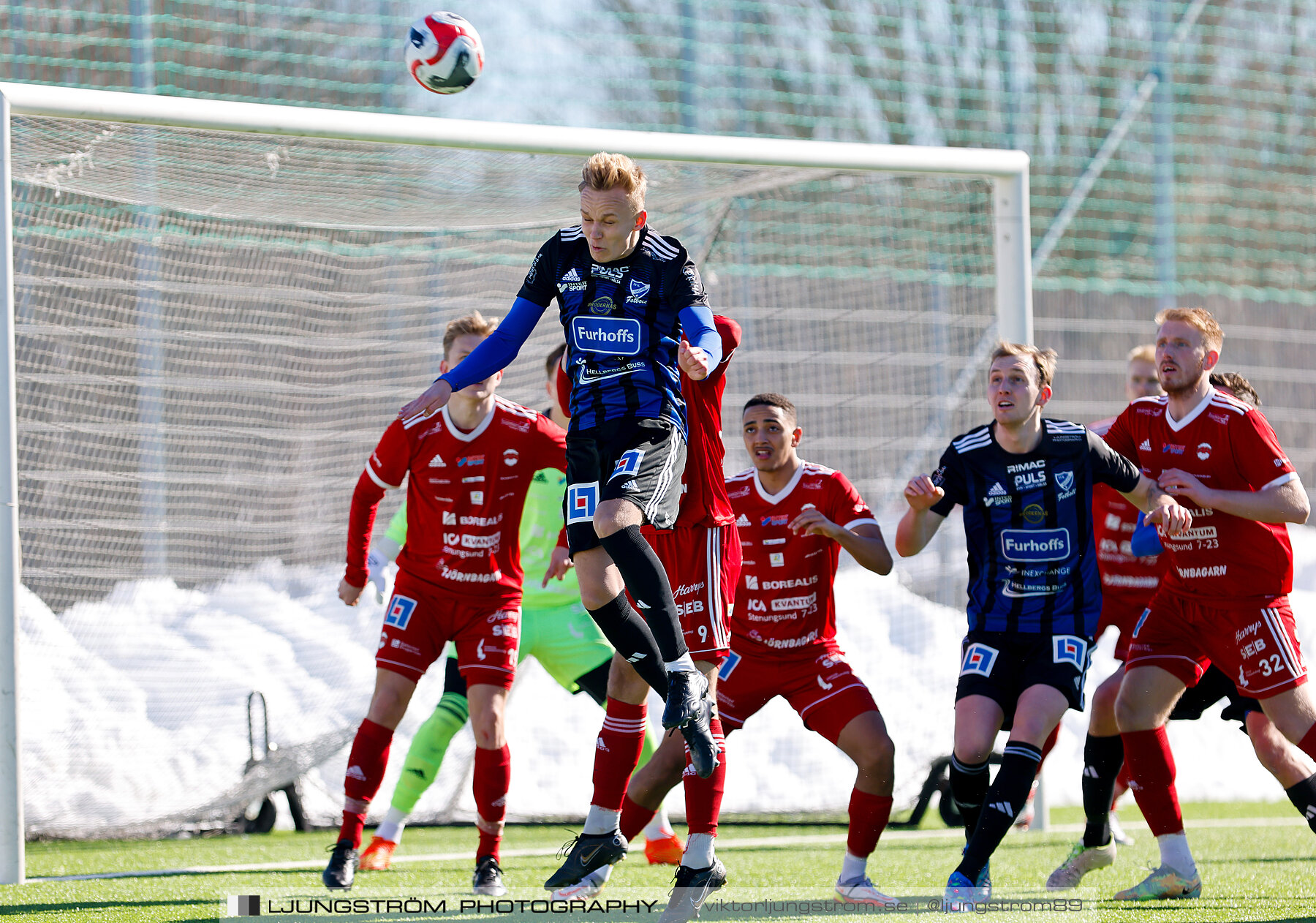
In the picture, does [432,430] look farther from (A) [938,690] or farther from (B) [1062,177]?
(B) [1062,177]

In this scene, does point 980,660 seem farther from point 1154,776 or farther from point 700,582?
point 700,582

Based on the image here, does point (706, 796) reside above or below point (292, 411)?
below

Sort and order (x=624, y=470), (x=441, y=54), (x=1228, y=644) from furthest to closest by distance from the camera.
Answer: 1. (x=441, y=54)
2. (x=1228, y=644)
3. (x=624, y=470)

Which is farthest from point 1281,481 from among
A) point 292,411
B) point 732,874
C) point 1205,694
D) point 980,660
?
point 292,411

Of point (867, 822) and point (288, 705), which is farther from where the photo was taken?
point (288, 705)

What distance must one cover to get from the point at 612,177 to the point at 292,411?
12.6ft

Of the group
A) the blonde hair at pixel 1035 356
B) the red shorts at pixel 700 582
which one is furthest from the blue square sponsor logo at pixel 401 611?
the blonde hair at pixel 1035 356

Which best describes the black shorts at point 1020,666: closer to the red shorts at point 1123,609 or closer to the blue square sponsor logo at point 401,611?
the red shorts at point 1123,609

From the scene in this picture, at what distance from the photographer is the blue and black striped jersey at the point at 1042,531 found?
4.80 m

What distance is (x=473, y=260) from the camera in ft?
24.7

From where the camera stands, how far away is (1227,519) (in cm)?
493

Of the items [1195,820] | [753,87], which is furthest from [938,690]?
[753,87]

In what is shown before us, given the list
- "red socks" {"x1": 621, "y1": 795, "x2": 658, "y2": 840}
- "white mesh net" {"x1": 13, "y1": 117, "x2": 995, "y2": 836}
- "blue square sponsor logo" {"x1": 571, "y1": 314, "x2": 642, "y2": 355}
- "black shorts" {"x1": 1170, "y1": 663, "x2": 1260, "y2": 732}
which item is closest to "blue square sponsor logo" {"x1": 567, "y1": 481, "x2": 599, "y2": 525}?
"blue square sponsor logo" {"x1": 571, "y1": 314, "x2": 642, "y2": 355}

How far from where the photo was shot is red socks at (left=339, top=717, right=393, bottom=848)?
526 centimetres
